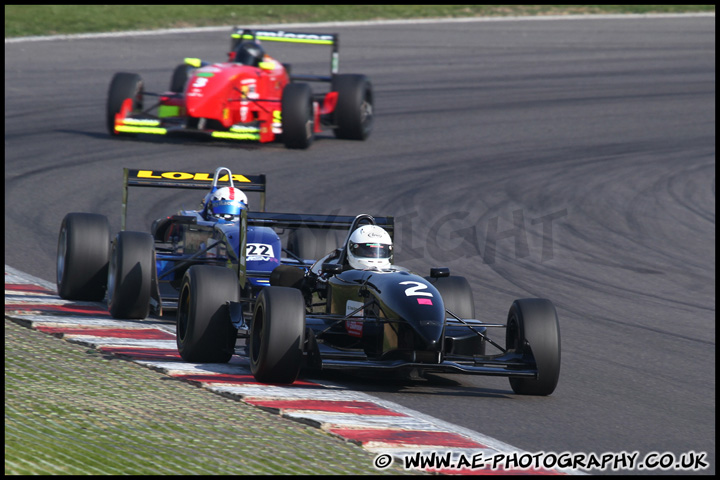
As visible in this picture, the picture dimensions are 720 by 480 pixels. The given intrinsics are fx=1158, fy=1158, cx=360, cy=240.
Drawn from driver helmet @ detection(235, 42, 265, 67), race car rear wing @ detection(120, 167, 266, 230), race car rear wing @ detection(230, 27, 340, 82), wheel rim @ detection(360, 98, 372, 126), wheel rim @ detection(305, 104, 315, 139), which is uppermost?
race car rear wing @ detection(230, 27, 340, 82)

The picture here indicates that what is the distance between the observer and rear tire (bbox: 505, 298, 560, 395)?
7.98 meters

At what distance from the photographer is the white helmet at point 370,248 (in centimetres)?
883

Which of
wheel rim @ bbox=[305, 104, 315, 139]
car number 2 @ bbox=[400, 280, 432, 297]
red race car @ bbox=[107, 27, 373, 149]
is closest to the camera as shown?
car number 2 @ bbox=[400, 280, 432, 297]

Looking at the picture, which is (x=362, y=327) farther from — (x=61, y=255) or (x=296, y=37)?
(x=296, y=37)

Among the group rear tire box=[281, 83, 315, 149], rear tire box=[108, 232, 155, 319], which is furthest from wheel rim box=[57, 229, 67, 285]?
rear tire box=[281, 83, 315, 149]

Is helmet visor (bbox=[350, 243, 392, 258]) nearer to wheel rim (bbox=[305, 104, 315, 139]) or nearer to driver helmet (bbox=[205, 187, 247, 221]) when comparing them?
driver helmet (bbox=[205, 187, 247, 221])

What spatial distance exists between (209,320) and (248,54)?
1111 centimetres

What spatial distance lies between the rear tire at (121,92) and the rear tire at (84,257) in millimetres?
7964

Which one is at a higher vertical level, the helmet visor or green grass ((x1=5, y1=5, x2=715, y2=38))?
green grass ((x1=5, y1=5, x2=715, y2=38))

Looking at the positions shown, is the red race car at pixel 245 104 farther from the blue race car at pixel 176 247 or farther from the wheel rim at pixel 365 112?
the blue race car at pixel 176 247

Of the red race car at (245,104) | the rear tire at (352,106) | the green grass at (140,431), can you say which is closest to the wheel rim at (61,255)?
the green grass at (140,431)

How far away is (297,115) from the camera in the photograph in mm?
18062

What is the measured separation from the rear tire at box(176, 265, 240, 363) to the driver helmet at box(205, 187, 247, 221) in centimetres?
240

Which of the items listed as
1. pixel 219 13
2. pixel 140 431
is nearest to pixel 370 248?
pixel 140 431
